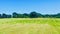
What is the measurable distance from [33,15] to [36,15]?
229 cm

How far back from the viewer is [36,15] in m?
98.1

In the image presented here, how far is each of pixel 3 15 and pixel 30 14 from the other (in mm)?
16508

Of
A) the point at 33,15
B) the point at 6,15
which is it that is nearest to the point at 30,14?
the point at 33,15

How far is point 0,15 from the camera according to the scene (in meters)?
98.5

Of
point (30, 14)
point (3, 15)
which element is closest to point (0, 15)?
point (3, 15)

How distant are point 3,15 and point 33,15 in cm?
1855

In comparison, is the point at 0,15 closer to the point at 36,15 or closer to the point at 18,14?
the point at 18,14

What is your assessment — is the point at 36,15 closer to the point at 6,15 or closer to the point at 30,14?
the point at 30,14

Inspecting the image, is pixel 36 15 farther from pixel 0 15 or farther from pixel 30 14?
pixel 0 15

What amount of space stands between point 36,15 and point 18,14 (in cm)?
1056

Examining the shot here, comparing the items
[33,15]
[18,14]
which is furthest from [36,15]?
[18,14]

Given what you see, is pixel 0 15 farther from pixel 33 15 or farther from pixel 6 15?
pixel 33 15

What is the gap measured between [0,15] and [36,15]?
21.2 m

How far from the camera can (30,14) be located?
98500 millimetres
